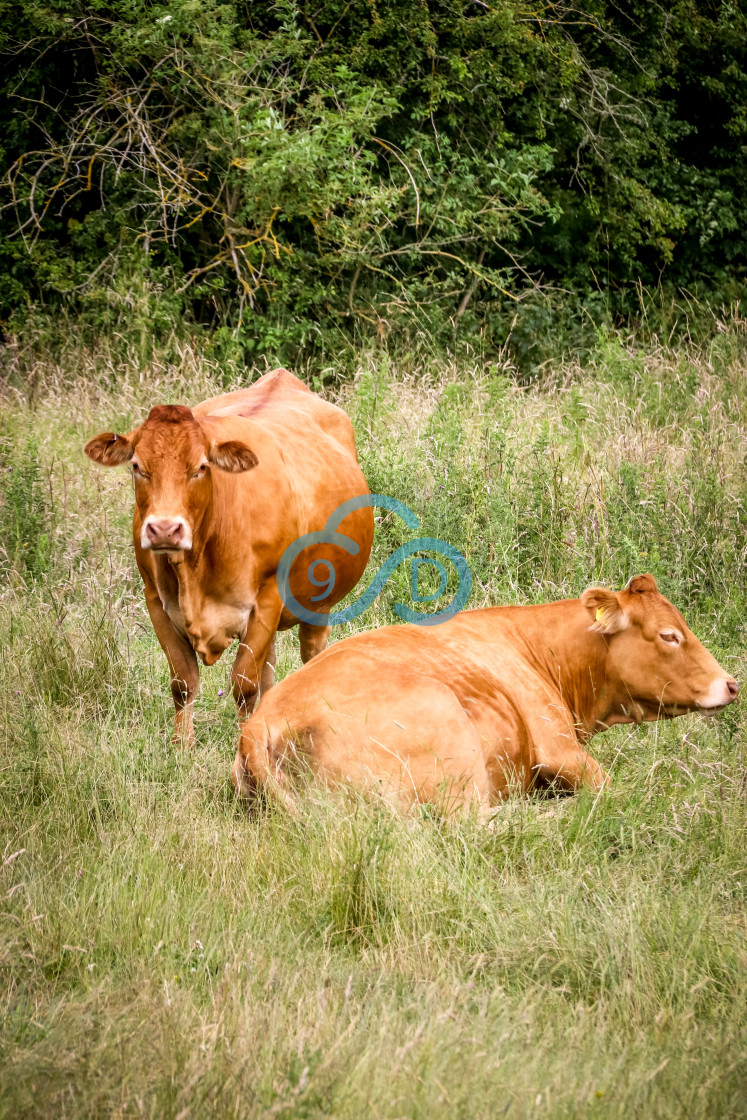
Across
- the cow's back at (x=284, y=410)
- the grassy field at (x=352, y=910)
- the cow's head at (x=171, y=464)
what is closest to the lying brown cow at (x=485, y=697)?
the grassy field at (x=352, y=910)

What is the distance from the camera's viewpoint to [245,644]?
468 cm

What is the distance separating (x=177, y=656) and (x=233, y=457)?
932 millimetres

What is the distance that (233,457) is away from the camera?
4527 mm

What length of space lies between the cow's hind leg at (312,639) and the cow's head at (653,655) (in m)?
1.81

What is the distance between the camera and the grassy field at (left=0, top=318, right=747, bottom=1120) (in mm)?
2229

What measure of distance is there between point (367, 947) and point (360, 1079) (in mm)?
777

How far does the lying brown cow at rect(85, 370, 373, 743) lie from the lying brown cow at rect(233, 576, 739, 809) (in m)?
0.72

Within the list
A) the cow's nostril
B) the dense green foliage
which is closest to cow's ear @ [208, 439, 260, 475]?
the cow's nostril

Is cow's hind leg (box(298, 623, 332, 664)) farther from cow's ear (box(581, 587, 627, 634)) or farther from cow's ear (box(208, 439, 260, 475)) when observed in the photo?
cow's ear (box(581, 587, 627, 634))

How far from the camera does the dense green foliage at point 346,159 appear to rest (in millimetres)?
10531

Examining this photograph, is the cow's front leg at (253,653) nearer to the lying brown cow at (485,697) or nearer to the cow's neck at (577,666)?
the lying brown cow at (485,697)

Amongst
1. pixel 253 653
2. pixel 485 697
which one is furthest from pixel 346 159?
pixel 485 697

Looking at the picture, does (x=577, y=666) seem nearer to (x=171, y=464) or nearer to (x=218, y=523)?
(x=218, y=523)

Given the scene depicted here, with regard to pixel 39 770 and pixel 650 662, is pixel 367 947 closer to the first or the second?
pixel 39 770
